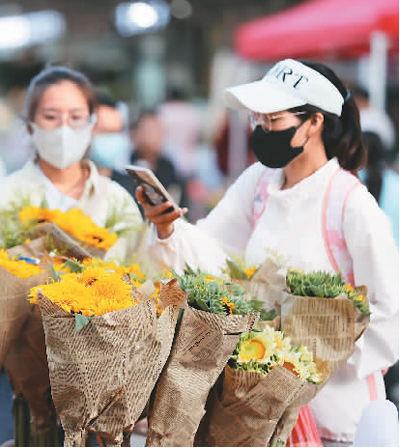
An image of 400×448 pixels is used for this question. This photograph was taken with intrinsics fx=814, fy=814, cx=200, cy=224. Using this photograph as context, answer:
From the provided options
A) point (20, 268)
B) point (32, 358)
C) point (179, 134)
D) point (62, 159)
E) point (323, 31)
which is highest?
point (323, 31)

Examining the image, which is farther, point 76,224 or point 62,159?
point 62,159

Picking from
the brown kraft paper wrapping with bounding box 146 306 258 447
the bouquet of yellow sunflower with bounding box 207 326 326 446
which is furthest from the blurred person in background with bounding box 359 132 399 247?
the brown kraft paper wrapping with bounding box 146 306 258 447

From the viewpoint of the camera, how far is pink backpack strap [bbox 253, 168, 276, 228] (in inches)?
115

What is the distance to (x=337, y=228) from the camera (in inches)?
106

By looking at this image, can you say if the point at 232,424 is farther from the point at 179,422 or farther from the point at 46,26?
the point at 46,26

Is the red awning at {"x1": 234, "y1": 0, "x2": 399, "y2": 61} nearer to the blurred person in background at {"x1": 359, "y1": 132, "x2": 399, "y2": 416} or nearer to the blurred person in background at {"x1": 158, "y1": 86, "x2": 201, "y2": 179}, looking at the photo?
the blurred person in background at {"x1": 158, "y1": 86, "x2": 201, "y2": 179}

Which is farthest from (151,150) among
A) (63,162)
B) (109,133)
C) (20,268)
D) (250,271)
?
(20,268)

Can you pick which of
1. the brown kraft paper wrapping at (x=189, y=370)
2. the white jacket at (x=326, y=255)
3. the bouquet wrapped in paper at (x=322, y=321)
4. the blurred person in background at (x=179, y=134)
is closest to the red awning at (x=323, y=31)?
the blurred person in background at (x=179, y=134)

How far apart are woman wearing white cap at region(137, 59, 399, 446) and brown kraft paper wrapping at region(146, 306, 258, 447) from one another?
66 cm

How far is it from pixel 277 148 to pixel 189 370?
961 mm

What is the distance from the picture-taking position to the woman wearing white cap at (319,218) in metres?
2.62

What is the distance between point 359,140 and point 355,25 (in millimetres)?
5254

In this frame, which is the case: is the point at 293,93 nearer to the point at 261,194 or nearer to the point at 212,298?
the point at 261,194

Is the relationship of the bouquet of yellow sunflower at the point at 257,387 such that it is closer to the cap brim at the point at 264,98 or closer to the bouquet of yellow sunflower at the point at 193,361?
the bouquet of yellow sunflower at the point at 193,361
